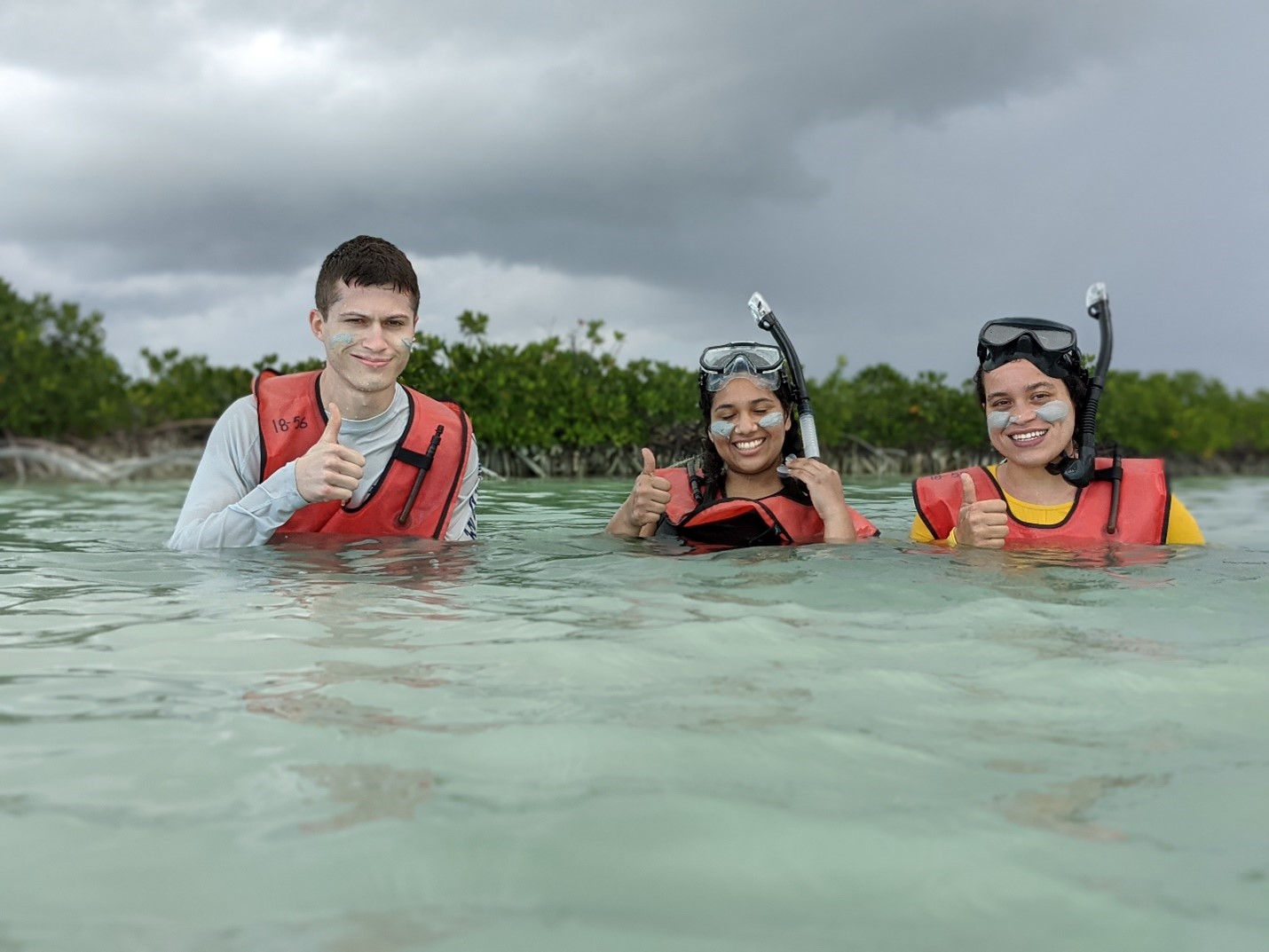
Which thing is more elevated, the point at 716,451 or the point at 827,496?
the point at 716,451

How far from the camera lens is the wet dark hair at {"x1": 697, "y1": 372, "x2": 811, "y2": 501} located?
17.5 ft

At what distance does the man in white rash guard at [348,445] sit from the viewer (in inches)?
186

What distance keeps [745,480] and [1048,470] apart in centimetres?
140

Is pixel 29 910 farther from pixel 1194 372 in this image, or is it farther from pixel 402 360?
pixel 1194 372

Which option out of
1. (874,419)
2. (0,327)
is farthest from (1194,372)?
(0,327)

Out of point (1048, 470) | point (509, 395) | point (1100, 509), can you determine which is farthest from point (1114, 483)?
point (509, 395)

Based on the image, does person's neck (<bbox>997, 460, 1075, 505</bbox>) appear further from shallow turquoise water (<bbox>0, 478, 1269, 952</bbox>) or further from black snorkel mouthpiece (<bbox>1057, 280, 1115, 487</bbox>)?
shallow turquoise water (<bbox>0, 478, 1269, 952</bbox>)

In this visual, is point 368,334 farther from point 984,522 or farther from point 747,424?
point 984,522

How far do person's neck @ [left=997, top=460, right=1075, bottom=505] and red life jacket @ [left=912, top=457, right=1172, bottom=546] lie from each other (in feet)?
0.17

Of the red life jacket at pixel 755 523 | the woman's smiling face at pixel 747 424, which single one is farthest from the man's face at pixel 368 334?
the woman's smiling face at pixel 747 424

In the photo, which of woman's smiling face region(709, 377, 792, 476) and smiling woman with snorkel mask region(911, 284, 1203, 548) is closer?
smiling woman with snorkel mask region(911, 284, 1203, 548)

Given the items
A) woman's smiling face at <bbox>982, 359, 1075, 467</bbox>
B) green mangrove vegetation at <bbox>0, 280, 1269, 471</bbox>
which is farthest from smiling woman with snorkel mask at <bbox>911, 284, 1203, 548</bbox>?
green mangrove vegetation at <bbox>0, 280, 1269, 471</bbox>

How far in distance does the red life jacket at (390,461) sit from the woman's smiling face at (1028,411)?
2543mm

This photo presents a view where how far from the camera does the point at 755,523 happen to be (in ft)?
17.4
